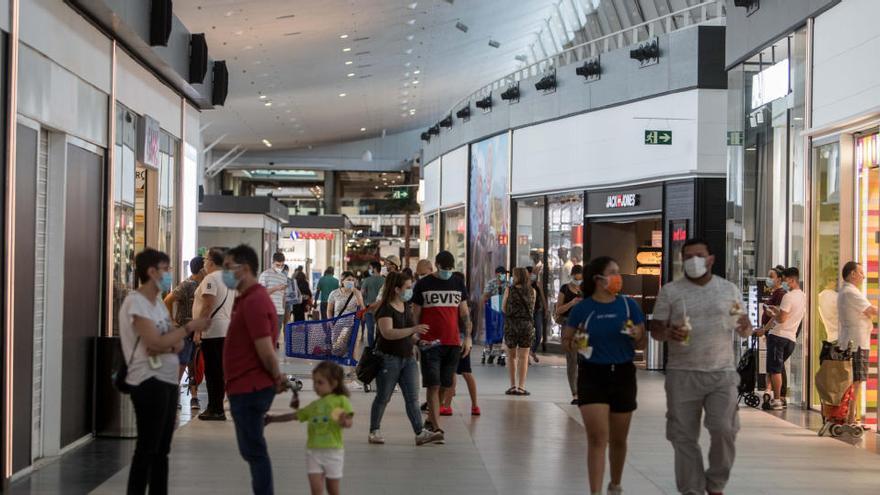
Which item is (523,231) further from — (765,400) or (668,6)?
(765,400)

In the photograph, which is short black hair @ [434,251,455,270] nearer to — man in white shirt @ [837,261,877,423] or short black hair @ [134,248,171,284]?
man in white shirt @ [837,261,877,423]

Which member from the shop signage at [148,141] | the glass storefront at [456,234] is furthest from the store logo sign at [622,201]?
the shop signage at [148,141]

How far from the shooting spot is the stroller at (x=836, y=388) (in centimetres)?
1170

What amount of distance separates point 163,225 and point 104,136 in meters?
3.72

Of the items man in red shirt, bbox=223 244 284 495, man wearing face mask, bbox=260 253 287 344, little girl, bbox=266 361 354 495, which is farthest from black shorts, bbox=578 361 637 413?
man wearing face mask, bbox=260 253 287 344

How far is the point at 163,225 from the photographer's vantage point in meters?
15.0

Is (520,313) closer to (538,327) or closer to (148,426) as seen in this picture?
(538,327)

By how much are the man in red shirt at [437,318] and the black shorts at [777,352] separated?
178 inches

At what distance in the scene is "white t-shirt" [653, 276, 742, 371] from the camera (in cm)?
744

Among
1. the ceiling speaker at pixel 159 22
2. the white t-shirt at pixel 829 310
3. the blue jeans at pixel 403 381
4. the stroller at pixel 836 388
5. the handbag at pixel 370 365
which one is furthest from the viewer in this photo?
the white t-shirt at pixel 829 310

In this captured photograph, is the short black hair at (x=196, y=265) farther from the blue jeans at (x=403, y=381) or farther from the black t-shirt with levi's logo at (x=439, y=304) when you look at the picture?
the blue jeans at (x=403, y=381)

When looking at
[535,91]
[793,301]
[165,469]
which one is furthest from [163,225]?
[535,91]

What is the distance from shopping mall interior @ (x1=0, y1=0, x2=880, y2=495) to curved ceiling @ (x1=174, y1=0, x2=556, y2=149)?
14.5 inches

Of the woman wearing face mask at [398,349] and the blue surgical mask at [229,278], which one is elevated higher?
the blue surgical mask at [229,278]
